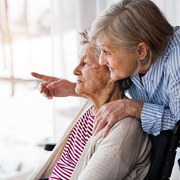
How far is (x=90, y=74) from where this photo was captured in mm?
1575

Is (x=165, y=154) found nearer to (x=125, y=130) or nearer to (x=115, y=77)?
(x=125, y=130)

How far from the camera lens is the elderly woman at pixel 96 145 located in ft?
4.33

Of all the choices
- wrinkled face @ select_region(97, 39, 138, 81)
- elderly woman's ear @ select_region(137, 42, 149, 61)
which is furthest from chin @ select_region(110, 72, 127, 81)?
elderly woman's ear @ select_region(137, 42, 149, 61)

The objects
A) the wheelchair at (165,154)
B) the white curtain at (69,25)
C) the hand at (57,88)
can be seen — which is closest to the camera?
the wheelchair at (165,154)

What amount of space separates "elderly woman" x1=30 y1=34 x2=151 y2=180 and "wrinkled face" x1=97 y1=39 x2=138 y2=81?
0.17 meters

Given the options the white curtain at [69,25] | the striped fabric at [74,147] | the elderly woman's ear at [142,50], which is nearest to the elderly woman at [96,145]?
the striped fabric at [74,147]

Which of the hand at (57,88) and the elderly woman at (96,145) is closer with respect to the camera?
the elderly woman at (96,145)

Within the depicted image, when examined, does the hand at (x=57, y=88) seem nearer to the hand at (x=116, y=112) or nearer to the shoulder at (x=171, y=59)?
the hand at (x=116, y=112)

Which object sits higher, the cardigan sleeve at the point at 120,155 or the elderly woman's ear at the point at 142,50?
the elderly woman's ear at the point at 142,50

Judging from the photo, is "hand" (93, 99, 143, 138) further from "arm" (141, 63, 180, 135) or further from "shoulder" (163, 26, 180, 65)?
"shoulder" (163, 26, 180, 65)

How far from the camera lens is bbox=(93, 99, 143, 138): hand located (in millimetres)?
1398

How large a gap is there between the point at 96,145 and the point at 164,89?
13.2 inches

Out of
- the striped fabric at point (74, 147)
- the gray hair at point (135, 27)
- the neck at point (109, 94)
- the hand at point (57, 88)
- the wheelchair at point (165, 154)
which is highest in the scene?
the gray hair at point (135, 27)

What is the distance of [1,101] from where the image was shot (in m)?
2.48
